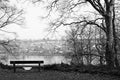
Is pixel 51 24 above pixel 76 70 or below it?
above

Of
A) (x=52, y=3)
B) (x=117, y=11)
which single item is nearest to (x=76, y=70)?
(x=52, y=3)

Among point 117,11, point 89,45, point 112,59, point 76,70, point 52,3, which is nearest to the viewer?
point 76,70

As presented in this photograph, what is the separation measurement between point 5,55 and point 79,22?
1398cm

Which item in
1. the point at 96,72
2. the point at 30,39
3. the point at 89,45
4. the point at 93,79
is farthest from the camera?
the point at 89,45

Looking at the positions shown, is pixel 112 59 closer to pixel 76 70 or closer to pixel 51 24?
pixel 76 70

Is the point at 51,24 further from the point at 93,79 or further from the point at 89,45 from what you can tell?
the point at 89,45

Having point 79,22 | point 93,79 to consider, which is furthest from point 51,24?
point 93,79

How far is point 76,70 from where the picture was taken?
10680 mm

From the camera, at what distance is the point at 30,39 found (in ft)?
87.1

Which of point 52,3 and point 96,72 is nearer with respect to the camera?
point 96,72

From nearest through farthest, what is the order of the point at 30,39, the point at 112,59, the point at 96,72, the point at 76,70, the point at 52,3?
the point at 96,72 < the point at 76,70 < the point at 112,59 < the point at 52,3 < the point at 30,39

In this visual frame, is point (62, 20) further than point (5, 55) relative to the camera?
No

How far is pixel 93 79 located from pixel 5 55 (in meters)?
18.6

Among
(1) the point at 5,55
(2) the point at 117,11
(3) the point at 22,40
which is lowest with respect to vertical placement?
(1) the point at 5,55
